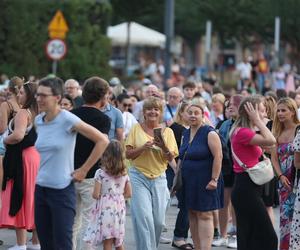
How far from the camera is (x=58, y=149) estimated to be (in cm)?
869

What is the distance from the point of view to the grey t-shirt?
342 inches

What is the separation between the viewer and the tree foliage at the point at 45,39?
3397 cm

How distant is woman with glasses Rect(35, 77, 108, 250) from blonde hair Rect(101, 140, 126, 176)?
1428 millimetres

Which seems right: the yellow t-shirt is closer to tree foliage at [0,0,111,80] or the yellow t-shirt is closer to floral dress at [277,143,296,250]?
floral dress at [277,143,296,250]

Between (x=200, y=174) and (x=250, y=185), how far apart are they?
0.92 meters

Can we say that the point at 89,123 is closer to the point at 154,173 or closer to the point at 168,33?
the point at 154,173

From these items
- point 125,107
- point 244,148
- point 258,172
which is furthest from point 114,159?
point 125,107

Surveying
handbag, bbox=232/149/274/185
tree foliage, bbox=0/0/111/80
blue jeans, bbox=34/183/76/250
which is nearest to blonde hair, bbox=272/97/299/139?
handbag, bbox=232/149/274/185

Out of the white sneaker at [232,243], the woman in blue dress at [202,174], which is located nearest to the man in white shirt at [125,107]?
the white sneaker at [232,243]

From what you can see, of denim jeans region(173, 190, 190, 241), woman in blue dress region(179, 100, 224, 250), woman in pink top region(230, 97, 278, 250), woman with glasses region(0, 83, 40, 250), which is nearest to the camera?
woman in pink top region(230, 97, 278, 250)

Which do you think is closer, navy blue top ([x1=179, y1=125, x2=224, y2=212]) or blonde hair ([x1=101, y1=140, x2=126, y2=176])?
blonde hair ([x1=101, y1=140, x2=126, y2=176])

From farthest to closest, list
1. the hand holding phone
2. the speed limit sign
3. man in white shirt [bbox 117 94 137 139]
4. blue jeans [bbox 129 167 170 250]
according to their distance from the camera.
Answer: the speed limit sign
man in white shirt [bbox 117 94 137 139]
blue jeans [bbox 129 167 170 250]
the hand holding phone

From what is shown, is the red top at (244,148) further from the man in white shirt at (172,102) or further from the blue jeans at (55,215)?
the man in white shirt at (172,102)

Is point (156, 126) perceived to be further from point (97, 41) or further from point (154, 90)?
point (97, 41)
